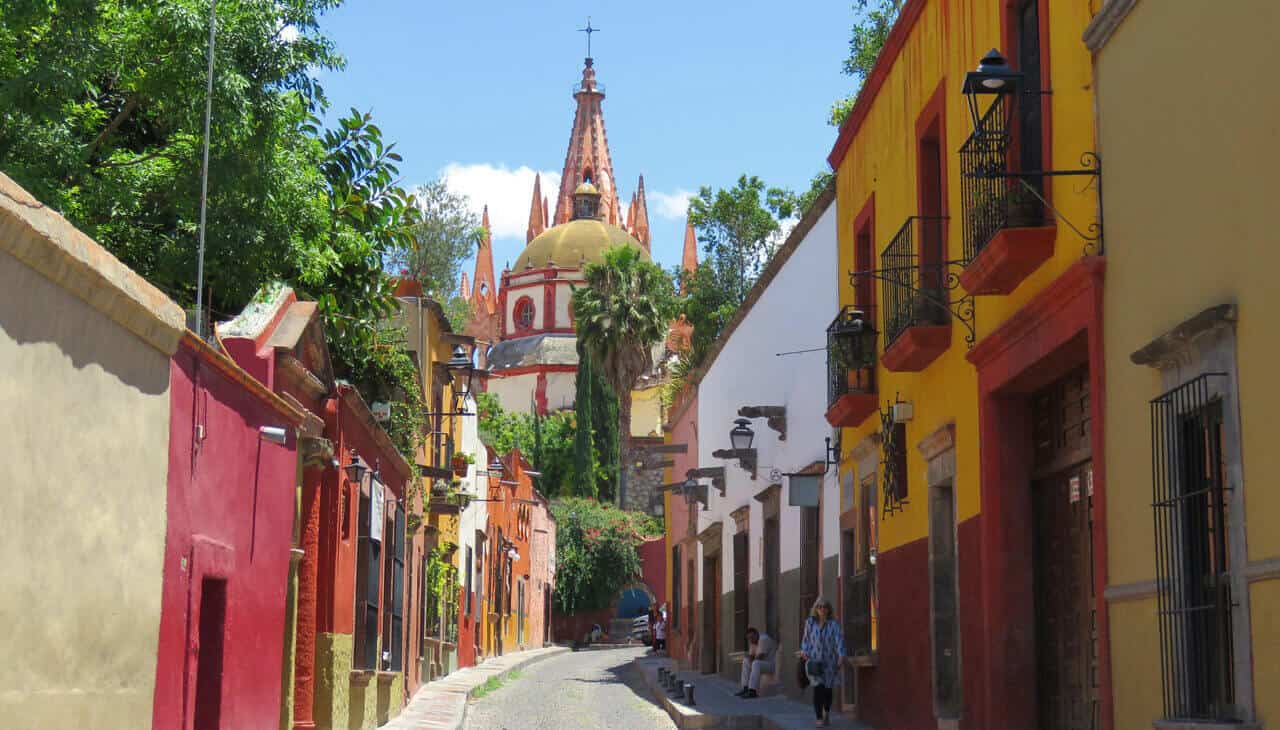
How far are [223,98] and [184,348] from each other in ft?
19.2

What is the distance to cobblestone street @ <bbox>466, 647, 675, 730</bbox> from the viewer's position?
1872 cm

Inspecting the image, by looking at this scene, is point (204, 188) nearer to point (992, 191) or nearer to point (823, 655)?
point (992, 191)

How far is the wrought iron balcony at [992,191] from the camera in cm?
974

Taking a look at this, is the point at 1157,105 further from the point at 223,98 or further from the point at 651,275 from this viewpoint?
the point at 651,275

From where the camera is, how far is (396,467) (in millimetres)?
19406

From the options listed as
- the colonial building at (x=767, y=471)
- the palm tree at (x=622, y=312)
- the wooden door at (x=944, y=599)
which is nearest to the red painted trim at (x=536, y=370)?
the palm tree at (x=622, y=312)

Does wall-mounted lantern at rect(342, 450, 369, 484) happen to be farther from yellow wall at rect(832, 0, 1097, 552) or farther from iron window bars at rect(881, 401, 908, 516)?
yellow wall at rect(832, 0, 1097, 552)

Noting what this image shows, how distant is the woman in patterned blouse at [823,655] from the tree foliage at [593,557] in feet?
130

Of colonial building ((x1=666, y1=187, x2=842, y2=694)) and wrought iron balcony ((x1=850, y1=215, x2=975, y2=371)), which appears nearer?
wrought iron balcony ((x1=850, y1=215, x2=975, y2=371))

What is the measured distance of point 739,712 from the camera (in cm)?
1838

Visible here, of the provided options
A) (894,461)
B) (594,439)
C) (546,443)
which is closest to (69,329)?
(894,461)

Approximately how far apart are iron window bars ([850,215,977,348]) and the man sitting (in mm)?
7892

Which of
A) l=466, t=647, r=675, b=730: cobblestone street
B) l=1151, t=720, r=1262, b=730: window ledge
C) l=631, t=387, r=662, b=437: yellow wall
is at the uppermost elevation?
l=631, t=387, r=662, b=437: yellow wall

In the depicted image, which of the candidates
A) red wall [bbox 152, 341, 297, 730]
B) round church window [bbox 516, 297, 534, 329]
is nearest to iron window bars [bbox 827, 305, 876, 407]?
red wall [bbox 152, 341, 297, 730]
